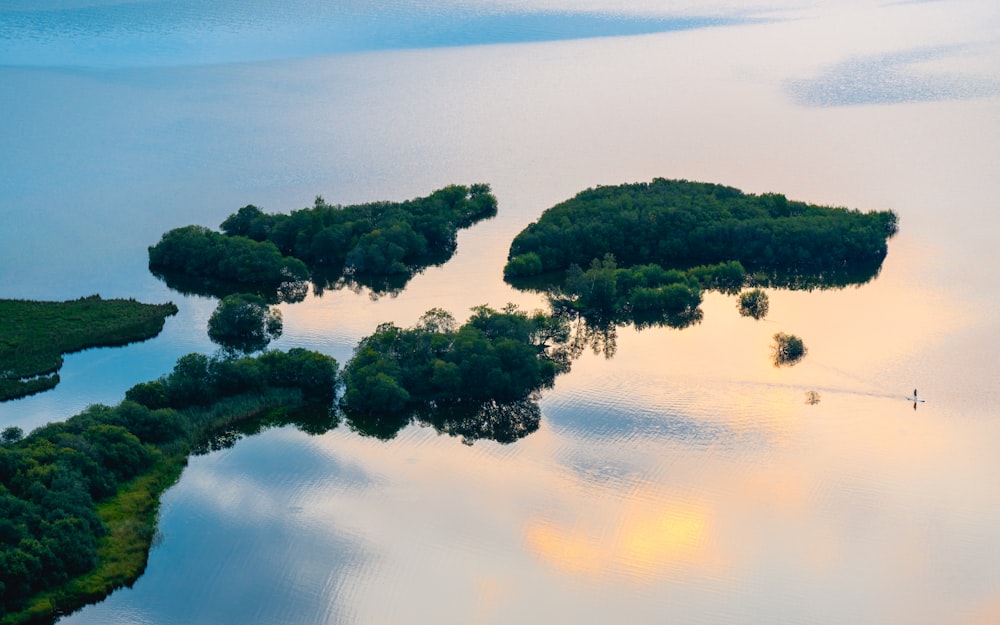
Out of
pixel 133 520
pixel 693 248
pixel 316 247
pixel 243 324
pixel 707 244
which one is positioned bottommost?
pixel 133 520

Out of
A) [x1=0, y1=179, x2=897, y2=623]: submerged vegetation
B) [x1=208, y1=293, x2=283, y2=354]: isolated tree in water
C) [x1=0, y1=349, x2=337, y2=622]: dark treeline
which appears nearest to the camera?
[x1=0, y1=349, x2=337, y2=622]: dark treeline

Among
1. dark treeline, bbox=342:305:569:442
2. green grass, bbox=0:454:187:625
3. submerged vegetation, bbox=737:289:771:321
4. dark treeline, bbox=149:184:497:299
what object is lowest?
green grass, bbox=0:454:187:625

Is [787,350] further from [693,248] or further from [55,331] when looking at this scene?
[55,331]

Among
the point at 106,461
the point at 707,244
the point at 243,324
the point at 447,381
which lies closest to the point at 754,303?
the point at 707,244

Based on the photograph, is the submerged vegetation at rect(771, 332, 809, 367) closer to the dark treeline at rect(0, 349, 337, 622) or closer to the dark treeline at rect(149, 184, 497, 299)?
the dark treeline at rect(0, 349, 337, 622)

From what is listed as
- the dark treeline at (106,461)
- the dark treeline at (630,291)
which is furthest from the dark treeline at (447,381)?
the dark treeline at (630,291)

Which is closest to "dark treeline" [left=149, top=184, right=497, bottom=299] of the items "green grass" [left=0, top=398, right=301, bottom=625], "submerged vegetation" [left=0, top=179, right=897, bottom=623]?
"submerged vegetation" [left=0, top=179, right=897, bottom=623]
